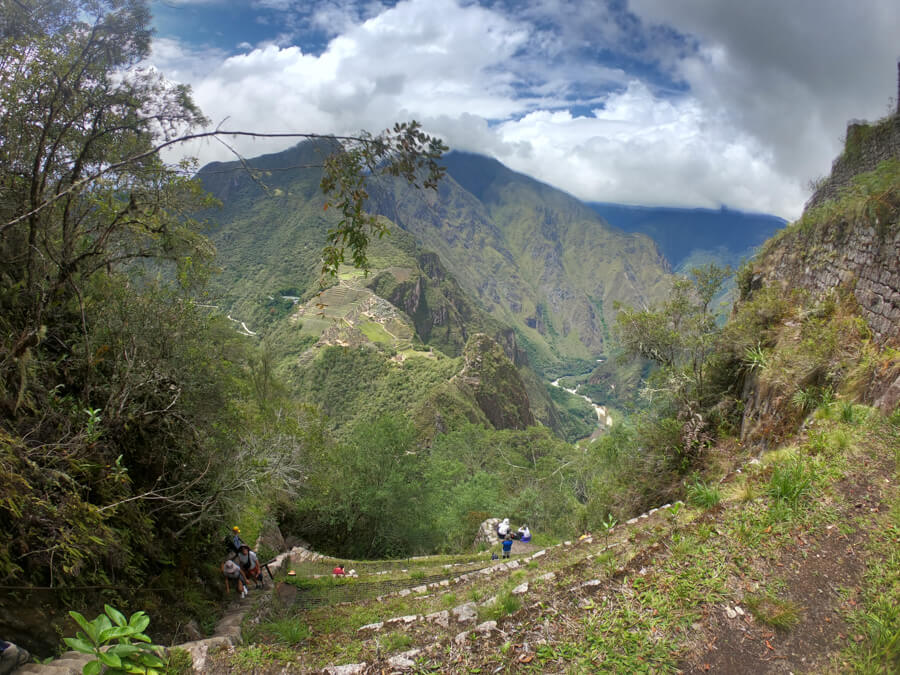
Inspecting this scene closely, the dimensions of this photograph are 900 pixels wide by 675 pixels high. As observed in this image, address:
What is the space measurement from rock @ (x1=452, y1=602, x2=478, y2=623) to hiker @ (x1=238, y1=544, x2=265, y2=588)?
247 inches

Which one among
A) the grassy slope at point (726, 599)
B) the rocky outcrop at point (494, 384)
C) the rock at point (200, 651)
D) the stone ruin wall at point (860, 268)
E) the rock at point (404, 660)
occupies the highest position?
the stone ruin wall at point (860, 268)

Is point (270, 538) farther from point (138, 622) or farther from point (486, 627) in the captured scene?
point (486, 627)

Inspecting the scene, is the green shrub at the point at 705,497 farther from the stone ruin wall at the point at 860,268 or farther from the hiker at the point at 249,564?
the hiker at the point at 249,564

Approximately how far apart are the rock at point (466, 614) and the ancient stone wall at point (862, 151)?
15.0 meters

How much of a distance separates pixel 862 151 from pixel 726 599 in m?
15.2

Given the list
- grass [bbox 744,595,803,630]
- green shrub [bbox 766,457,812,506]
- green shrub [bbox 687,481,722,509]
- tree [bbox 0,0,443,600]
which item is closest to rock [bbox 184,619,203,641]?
tree [bbox 0,0,443,600]

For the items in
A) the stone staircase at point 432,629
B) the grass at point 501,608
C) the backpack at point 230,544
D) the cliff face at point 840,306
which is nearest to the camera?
the stone staircase at point 432,629

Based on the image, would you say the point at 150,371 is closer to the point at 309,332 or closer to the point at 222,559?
the point at 222,559

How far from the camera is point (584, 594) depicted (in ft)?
13.8

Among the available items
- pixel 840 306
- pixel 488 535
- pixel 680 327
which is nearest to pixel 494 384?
pixel 488 535

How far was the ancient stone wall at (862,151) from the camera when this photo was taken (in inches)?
432

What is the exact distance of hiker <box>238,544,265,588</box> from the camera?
8.84 m

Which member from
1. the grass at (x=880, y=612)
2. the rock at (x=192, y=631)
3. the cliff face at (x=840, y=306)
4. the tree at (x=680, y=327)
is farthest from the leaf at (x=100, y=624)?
the tree at (x=680, y=327)

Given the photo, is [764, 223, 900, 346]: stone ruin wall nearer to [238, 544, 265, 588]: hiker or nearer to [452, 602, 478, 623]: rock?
[452, 602, 478, 623]: rock
